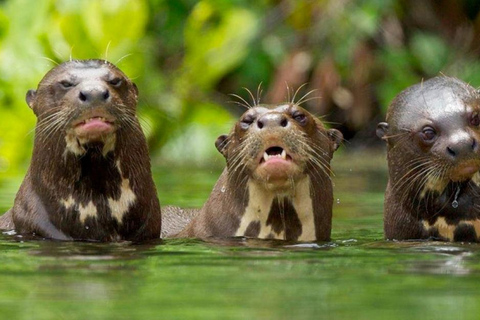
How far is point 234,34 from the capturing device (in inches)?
464

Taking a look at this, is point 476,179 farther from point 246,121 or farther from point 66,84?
point 66,84

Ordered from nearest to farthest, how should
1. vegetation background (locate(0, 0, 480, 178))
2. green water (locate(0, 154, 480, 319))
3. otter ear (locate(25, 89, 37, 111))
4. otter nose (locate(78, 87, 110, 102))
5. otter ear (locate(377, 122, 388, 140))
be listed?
→ green water (locate(0, 154, 480, 319)) → otter nose (locate(78, 87, 110, 102)) → otter ear (locate(25, 89, 37, 111)) → otter ear (locate(377, 122, 388, 140)) → vegetation background (locate(0, 0, 480, 178))

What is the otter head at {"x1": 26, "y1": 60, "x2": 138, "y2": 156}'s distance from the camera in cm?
521

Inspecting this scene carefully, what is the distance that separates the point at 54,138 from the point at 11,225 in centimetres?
68

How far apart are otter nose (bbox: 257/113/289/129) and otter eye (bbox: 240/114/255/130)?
0.58 ft

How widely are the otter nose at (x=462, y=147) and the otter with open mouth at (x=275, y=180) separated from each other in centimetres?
58

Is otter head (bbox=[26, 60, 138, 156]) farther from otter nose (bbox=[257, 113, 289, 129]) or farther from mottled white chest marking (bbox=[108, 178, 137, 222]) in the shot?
otter nose (bbox=[257, 113, 289, 129])

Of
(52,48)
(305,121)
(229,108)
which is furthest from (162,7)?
(305,121)

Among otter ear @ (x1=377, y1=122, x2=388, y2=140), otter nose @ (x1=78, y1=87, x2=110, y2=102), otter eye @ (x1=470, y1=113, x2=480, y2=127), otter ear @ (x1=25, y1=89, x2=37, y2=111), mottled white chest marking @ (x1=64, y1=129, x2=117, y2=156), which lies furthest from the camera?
otter ear @ (x1=377, y1=122, x2=388, y2=140)

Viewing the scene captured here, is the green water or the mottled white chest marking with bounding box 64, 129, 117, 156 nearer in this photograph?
the green water

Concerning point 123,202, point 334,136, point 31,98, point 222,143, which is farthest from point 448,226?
point 31,98

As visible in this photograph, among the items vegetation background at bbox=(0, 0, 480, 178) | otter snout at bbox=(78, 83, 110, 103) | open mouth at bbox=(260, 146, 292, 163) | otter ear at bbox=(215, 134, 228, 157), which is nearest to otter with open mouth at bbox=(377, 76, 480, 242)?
open mouth at bbox=(260, 146, 292, 163)

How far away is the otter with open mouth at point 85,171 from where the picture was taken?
17.6ft

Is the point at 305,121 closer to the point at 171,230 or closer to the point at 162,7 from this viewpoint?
the point at 171,230
